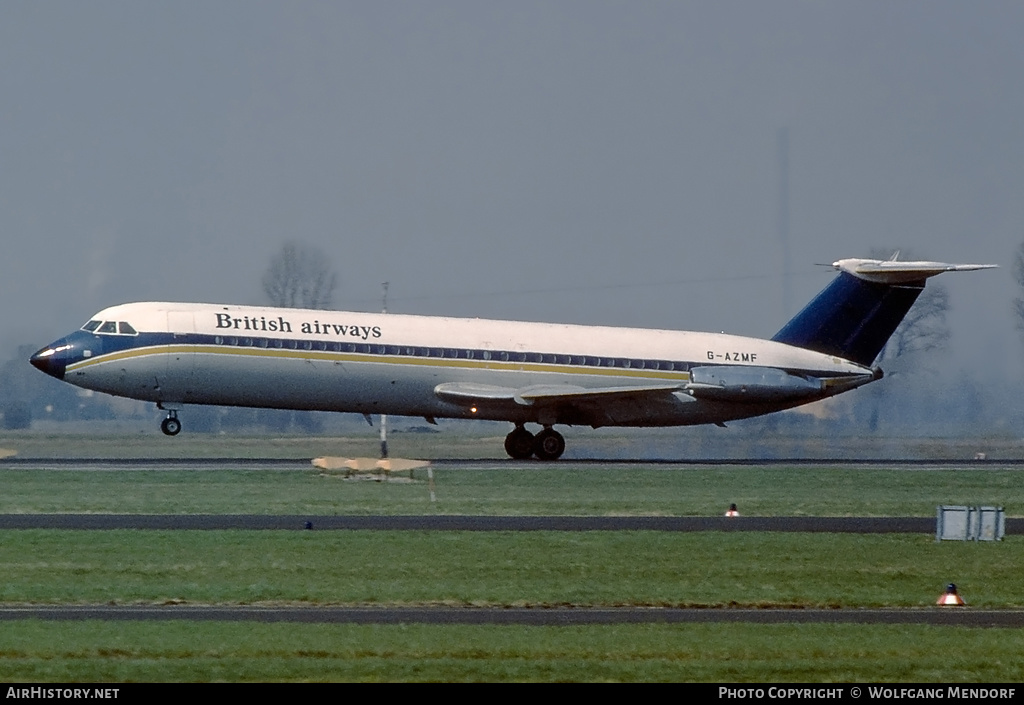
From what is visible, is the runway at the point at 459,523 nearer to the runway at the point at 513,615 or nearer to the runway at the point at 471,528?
the runway at the point at 471,528

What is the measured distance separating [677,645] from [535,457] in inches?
1411

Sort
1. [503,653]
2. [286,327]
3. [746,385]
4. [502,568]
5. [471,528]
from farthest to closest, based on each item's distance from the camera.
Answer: [746,385] → [286,327] → [471,528] → [502,568] → [503,653]

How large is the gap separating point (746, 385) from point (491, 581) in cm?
3074

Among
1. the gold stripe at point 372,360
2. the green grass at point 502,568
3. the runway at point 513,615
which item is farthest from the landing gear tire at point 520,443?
the runway at point 513,615

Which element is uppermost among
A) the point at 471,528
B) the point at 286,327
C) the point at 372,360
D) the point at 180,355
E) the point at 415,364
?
the point at 286,327

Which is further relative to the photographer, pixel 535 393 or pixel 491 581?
pixel 535 393

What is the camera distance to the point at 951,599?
2062cm

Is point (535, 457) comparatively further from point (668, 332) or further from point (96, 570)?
point (96, 570)

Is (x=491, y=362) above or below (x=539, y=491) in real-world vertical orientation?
above

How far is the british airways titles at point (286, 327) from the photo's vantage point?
1885 inches

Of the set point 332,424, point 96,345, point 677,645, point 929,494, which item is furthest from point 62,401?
point 677,645

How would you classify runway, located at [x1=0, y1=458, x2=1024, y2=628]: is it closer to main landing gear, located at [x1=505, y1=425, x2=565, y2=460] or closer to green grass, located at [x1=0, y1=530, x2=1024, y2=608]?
green grass, located at [x1=0, y1=530, x2=1024, y2=608]

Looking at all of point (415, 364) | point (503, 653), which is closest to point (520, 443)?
point (415, 364)

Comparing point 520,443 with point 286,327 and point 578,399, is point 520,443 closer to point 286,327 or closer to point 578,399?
point 578,399
